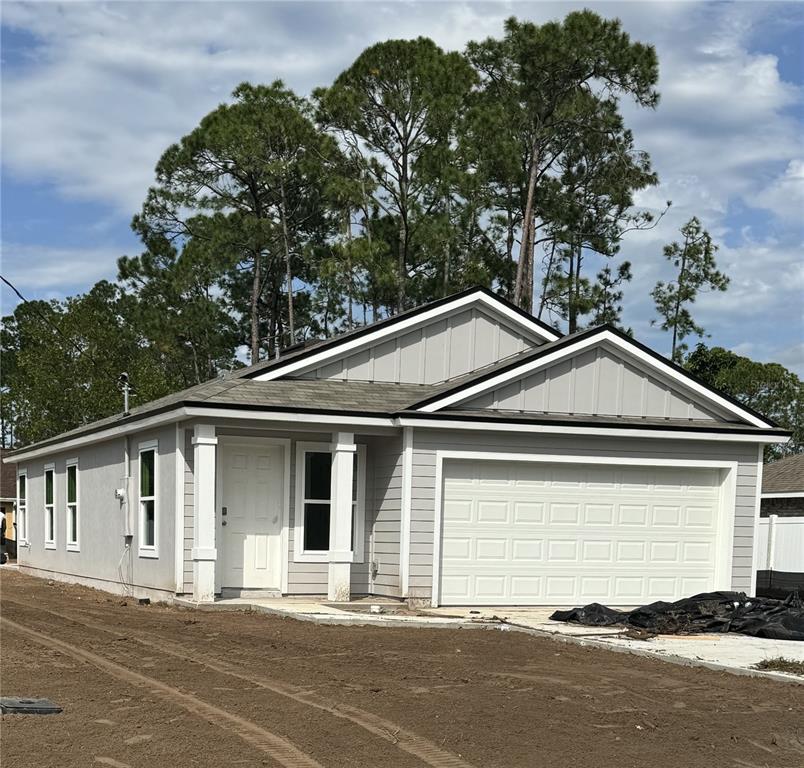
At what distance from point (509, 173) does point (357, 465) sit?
737 inches

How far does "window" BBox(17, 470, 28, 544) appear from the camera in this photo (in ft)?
86.6

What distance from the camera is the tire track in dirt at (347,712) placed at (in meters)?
6.72

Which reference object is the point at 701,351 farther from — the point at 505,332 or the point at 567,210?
the point at 505,332

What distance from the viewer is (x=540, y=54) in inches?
1297

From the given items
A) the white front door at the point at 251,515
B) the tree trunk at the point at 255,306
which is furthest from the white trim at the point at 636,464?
the tree trunk at the point at 255,306

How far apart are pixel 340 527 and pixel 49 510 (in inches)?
424

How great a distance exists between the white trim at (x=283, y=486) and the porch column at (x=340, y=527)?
2.87 ft

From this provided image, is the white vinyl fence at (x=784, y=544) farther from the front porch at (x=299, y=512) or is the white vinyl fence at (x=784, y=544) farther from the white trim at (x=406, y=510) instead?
the white trim at (x=406, y=510)

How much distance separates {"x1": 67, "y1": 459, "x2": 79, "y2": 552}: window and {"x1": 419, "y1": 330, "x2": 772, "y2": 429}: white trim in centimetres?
933

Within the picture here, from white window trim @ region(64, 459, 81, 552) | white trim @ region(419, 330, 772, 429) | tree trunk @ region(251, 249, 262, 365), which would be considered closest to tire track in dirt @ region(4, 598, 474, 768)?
white trim @ region(419, 330, 772, 429)

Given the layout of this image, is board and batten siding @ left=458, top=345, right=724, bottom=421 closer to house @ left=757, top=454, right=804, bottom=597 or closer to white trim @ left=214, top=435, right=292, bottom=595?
white trim @ left=214, top=435, right=292, bottom=595

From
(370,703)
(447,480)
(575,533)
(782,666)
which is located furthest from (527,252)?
(370,703)

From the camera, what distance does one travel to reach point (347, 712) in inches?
310

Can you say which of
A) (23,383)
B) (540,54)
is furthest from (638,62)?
(23,383)
